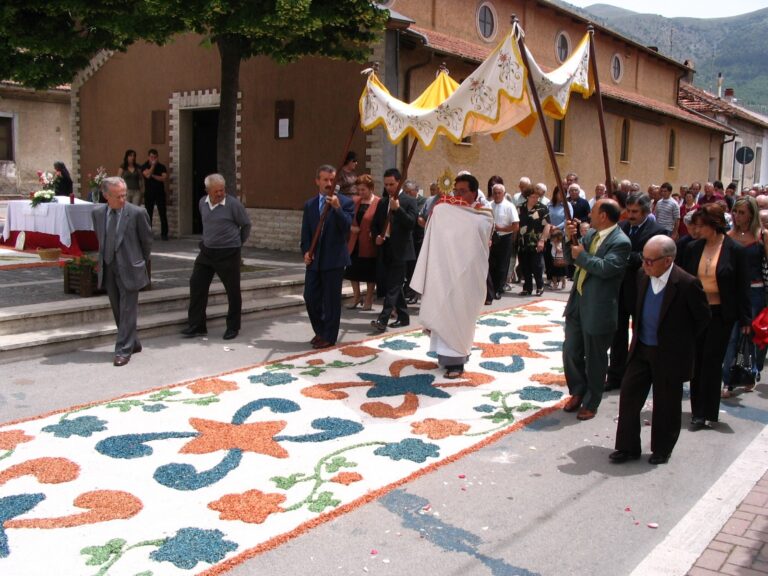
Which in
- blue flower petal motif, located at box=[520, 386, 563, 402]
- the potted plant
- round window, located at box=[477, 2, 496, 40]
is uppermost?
round window, located at box=[477, 2, 496, 40]

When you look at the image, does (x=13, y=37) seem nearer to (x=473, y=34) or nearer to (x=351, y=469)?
(x=351, y=469)

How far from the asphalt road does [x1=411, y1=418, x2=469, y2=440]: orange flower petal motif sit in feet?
1.19

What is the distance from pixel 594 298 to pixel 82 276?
6398 millimetres

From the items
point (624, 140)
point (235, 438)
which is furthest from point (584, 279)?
point (624, 140)

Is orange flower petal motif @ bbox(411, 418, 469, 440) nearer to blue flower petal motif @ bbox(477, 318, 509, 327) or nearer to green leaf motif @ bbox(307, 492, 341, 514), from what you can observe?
green leaf motif @ bbox(307, 492, 341, 514)

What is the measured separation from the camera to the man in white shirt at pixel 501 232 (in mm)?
12227

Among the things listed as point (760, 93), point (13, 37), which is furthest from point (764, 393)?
point (760, 93)

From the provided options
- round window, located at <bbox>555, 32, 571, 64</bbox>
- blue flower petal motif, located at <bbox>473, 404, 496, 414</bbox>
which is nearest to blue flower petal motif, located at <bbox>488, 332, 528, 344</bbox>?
blue flower petal motif, located at <bbox>473, 404, 496, 414</bbox>

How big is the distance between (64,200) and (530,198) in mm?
8166

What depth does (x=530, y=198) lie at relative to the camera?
13086mm

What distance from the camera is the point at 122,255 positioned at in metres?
7.70

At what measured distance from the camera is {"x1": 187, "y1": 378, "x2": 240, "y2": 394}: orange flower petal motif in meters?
6.87

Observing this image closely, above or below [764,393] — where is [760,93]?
above

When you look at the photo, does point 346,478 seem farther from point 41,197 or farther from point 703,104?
point 703,104
